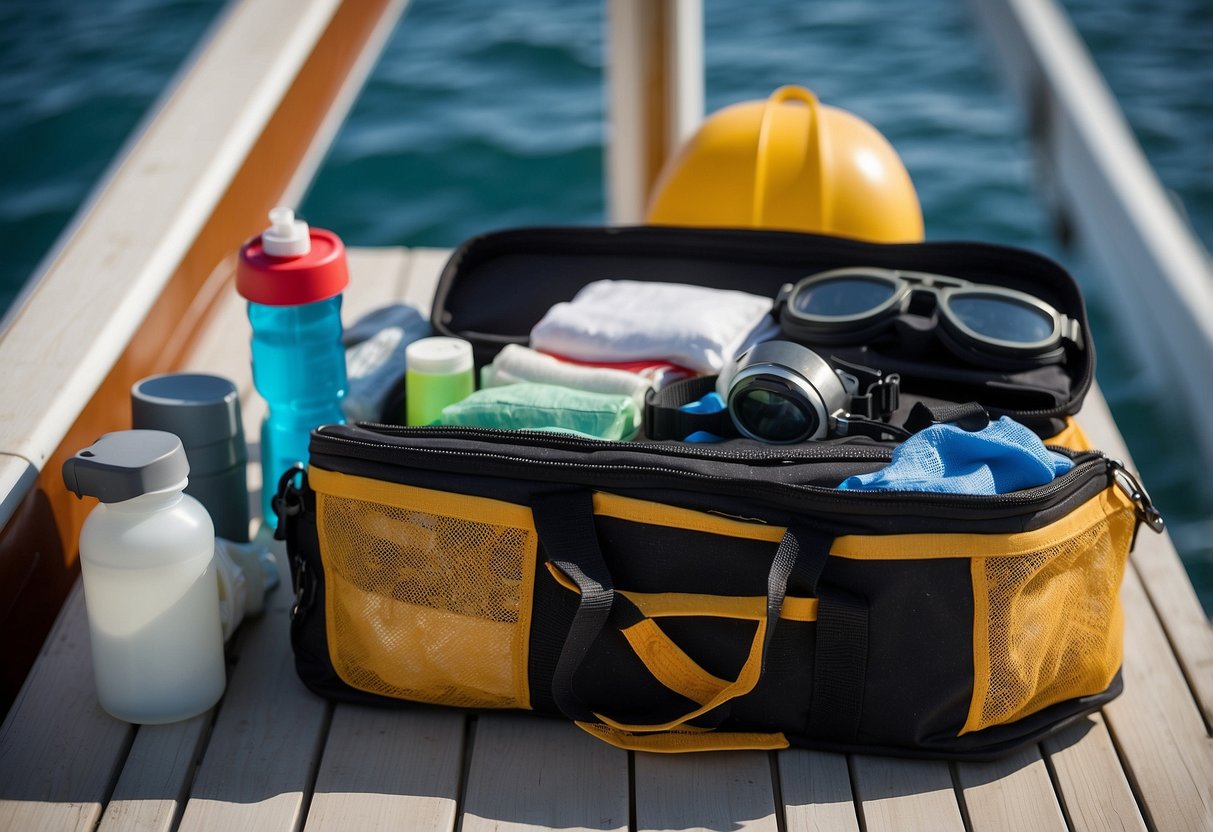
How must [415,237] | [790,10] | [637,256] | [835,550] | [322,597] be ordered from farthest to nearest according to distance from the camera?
1. [790,10]
2. [415,237]
3. [637,256]
4. [322,597]
5. [835,550]

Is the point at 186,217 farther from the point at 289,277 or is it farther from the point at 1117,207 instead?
the point at 1117,207

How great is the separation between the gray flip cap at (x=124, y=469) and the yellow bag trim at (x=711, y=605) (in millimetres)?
388

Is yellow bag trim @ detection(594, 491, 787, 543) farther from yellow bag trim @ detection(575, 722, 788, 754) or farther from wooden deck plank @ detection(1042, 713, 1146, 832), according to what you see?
wooden deck plank @ detection(1042, 713, 1146, 832)

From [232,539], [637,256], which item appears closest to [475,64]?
[637,256]

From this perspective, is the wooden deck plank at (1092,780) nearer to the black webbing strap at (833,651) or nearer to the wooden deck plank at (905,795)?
the wooden deck plank at (905,795)

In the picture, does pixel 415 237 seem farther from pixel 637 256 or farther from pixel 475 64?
pixel 637 256

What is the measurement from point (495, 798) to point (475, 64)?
497cm

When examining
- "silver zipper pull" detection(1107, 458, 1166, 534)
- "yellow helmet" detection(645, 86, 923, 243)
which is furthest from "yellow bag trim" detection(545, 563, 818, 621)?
"yellow helmet" detection(645, 86, 923, 243)

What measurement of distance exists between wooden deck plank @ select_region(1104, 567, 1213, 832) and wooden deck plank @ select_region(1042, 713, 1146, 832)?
0.6 inches

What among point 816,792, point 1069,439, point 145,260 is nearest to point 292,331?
point 145,260

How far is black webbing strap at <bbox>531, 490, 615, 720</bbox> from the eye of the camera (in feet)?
4.23

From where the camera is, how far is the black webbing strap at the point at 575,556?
129cm

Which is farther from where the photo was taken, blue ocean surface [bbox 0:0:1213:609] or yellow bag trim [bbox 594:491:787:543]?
blue ocean surface [bbox 0:0:1213:609]

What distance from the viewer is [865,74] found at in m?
6.02
